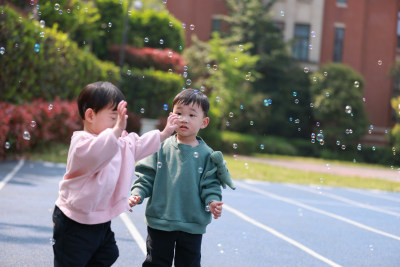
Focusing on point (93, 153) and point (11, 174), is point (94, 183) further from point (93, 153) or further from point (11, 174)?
point (11, 174)

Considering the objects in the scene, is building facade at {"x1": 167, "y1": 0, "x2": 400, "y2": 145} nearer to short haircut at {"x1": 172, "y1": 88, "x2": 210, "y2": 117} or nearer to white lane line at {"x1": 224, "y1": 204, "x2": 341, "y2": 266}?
white lane line at {"x1": 224, "y1": 204, "x2": 341, "y2": 266}

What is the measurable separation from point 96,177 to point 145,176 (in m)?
0.64

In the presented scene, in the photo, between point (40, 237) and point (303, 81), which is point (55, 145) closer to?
point (40, 237)

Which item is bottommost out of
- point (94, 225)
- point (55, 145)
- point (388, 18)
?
point (55, 145)

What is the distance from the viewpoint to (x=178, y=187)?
3.35 meters

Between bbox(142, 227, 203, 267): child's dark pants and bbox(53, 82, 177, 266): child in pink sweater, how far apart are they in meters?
0.39

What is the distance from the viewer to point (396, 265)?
516 centimetres

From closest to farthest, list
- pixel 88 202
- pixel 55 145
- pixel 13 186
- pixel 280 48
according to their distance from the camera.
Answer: pixel 88 202 < pixel 13 186 < pixel 55 145 < pixel 280 48

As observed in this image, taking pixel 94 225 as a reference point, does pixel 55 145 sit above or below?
below

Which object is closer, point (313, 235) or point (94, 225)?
point (94, 225)

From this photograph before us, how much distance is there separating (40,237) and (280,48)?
95.9 ft

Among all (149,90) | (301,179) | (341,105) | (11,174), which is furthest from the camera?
(341,105)

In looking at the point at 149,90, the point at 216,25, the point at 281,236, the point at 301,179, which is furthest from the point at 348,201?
the point at 216,25

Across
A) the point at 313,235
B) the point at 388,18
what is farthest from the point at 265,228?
the point at 388,18
